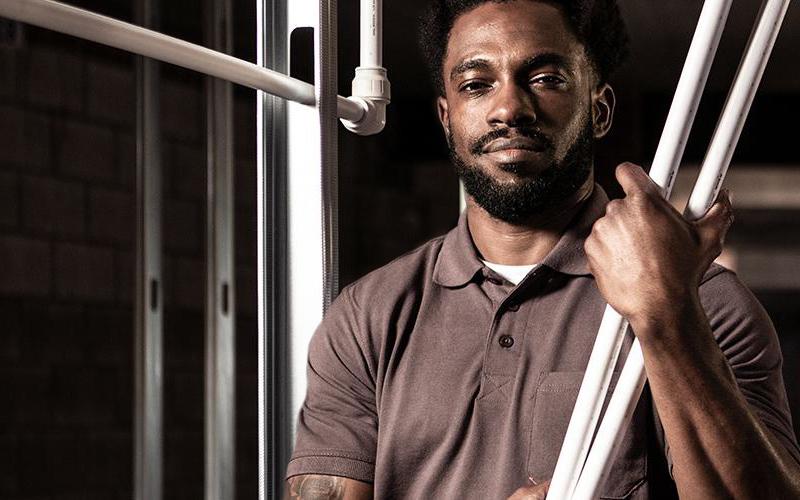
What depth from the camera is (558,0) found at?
1054 millimetres

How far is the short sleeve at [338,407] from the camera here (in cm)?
102

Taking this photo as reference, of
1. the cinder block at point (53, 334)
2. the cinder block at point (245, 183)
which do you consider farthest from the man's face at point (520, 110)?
the cinder block at point (245, 183)

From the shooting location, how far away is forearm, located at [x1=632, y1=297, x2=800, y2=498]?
0.78 meters

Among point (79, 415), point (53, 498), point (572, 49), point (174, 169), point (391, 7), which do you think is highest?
point (391, 7)

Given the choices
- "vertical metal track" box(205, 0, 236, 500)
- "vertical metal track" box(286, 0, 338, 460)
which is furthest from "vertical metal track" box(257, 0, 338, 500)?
"vertical metal track" box(205, 0, 236, 500)

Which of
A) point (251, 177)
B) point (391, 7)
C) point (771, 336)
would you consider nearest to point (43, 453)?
point (251, 177)

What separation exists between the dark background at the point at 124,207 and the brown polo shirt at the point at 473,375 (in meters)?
1.87

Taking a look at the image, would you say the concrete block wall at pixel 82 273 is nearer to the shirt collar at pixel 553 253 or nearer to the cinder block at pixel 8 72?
the cinder block at pixel 8 72

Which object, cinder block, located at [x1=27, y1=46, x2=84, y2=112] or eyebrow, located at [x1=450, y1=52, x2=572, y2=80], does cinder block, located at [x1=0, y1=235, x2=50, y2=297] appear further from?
eyebrow, located at [x1=450, y1=52, x2=572, y2=80]

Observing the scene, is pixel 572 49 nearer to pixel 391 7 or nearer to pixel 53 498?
pixel 53 498

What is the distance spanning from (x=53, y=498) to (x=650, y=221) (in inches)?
94.4

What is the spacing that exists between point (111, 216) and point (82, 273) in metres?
0.16

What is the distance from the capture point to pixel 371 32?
1041 mm

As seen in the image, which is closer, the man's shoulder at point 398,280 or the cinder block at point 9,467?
the man's shoulder at point 398,280
